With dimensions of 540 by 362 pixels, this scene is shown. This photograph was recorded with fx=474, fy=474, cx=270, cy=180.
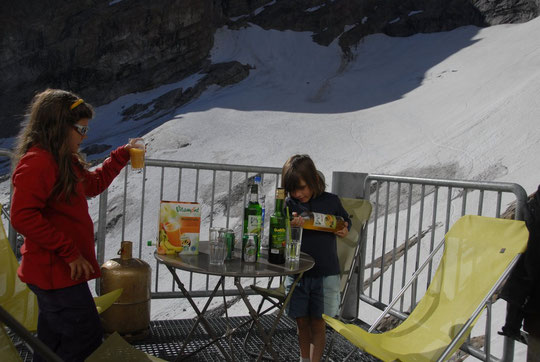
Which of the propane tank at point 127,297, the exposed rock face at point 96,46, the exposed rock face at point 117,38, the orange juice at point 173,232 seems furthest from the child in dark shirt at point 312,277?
the exposed rock face at point 96,46

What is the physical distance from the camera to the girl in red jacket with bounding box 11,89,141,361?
2.08m

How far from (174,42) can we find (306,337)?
2709cm

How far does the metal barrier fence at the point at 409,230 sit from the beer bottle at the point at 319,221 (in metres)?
0.63

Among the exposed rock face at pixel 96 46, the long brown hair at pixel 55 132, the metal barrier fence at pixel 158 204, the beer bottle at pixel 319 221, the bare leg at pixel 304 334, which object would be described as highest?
the exposed rock face at pixel 96 46

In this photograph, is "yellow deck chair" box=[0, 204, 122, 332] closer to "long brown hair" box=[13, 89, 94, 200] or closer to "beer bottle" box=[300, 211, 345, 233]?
"long brown hair" box=[13, 89, 94, 200]

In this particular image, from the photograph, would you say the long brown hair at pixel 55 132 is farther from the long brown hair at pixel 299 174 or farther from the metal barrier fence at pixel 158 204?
the metal barrier fence at pixel 158 204

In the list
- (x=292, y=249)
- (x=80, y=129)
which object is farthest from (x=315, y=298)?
(x=80, y=129)

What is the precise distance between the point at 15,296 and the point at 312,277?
1.82 metres

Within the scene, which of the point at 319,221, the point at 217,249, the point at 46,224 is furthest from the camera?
the point at 319,221

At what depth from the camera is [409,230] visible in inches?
279

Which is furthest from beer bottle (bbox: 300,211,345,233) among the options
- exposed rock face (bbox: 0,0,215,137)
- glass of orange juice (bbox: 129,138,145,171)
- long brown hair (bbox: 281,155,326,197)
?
exposed rock face (bbox: 0,0,215,137)

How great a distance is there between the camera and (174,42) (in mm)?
27969

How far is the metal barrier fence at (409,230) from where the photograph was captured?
3568 millimetres

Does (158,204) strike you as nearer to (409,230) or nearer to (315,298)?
(409,230)
